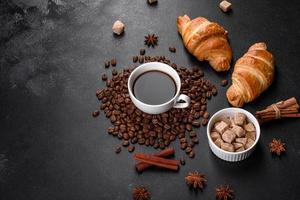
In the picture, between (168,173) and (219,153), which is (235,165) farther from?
(168,173)

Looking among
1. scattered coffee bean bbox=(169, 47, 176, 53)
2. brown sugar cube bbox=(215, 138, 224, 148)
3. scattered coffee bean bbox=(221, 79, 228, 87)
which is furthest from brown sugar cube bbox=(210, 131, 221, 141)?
scattered coffee bean bbox=(169, 47, 176, 53)

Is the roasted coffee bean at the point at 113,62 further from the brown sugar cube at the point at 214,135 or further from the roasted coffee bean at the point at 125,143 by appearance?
the brown sugar cube at the point at 214,135

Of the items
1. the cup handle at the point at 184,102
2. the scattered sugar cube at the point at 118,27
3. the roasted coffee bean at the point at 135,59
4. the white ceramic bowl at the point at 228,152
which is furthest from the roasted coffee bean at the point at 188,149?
the scattered sugar cube at the point at 118,27

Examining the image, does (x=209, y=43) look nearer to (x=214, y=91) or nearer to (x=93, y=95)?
(x=214, y=91)

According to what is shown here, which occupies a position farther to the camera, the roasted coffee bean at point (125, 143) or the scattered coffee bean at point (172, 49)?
the scattered coffee bean at point (172, 49)

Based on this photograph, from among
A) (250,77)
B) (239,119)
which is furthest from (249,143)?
(250,77)

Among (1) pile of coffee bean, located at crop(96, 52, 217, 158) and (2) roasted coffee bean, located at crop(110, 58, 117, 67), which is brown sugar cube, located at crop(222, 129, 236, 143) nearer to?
(1) pile of coffee bean, located at crop(96, 52, 217, 158)

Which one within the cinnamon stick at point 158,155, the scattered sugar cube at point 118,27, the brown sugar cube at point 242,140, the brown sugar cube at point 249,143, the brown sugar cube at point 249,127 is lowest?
the cinnamon stick at point 158,155
